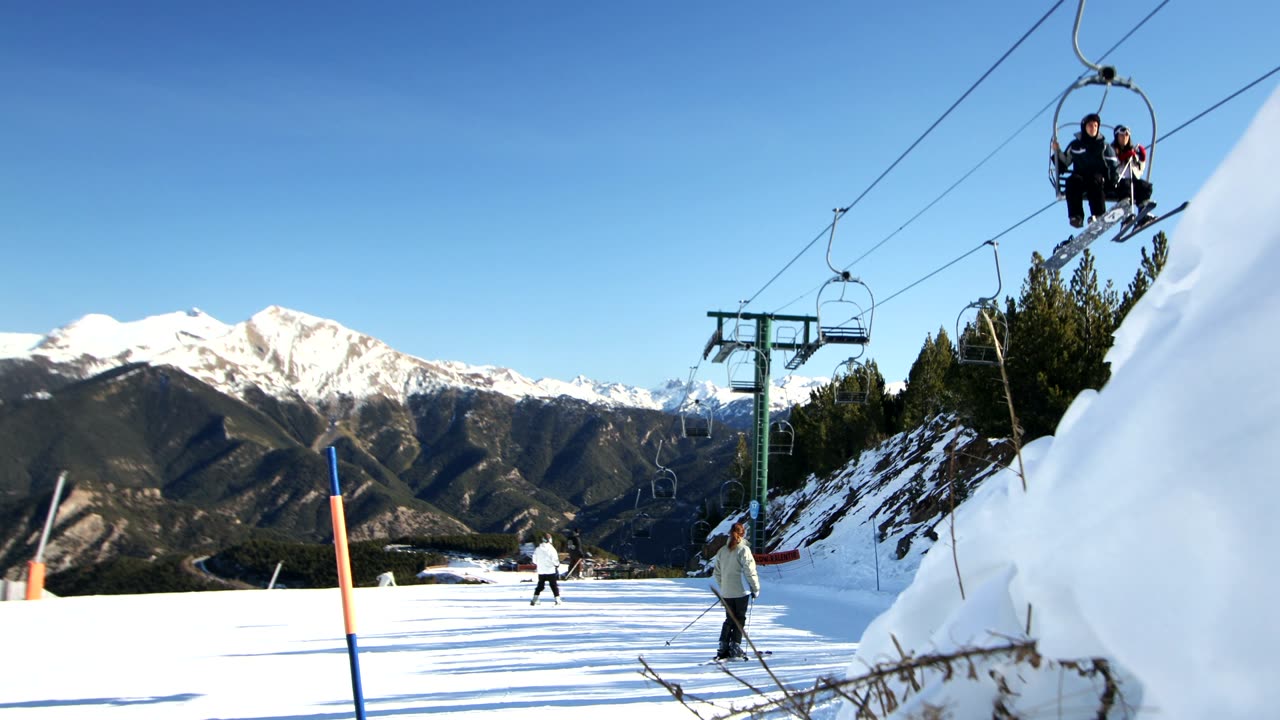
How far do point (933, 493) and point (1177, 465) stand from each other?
3229cm

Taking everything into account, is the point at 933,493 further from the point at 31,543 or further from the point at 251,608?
the point at 31,543

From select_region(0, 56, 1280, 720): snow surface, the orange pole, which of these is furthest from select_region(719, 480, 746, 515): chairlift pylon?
select_region(0, 56, 1280, 720): snow surface

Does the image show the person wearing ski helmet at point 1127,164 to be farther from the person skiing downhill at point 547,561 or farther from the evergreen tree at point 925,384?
the evergreen tree at point 925,384

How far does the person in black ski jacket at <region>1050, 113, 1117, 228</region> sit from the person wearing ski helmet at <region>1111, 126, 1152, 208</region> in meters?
0.07

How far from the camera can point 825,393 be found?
61.7 metres

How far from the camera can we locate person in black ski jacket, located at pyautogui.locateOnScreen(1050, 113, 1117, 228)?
28.2 ft

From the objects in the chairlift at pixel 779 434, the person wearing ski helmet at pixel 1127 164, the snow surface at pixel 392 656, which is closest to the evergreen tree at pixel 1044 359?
the chairlift at pixel 779 434

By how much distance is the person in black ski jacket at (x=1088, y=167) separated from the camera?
8586 mm

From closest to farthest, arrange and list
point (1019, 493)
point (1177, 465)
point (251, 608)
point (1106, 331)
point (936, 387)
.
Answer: point (1177, 465) → point (1019, 493) → point (251, 608) → point (1106, 331) → point (936, 387)

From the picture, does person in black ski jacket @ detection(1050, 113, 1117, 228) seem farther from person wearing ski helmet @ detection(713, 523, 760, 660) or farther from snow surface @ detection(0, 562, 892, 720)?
snow surface @ detection(0, 562, 892, 720)

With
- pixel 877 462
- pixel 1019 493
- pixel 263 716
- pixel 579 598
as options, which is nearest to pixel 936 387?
pixel 877 462

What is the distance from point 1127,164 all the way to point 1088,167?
323mm

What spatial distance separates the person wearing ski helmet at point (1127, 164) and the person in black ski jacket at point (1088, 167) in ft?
0.22

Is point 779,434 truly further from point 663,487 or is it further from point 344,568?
point 344,568
